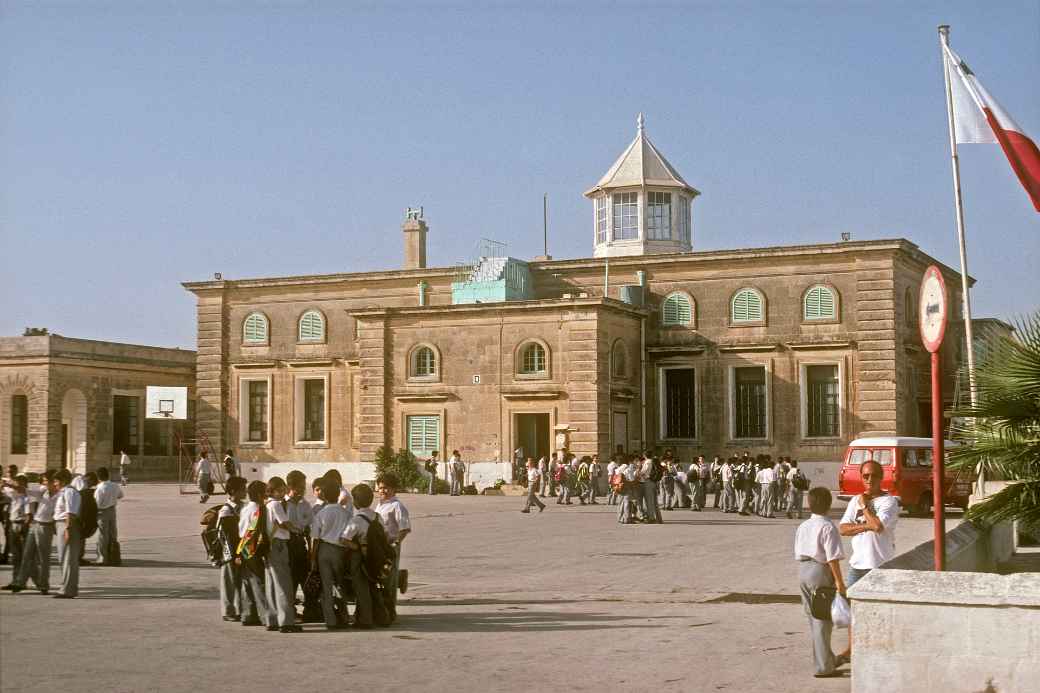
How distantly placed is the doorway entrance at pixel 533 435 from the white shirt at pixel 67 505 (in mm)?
26911

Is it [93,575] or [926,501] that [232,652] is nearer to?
[93,575]

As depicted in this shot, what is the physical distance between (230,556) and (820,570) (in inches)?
232

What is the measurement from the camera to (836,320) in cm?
4097

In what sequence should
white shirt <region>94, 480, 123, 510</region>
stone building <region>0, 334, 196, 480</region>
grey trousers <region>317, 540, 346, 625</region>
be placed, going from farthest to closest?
stone building <region>0, 334, 196, 480</region>
white shirt <region>94, 480, 123, 510</region>
grey trousers <region>317, 540, 346, 625</region>

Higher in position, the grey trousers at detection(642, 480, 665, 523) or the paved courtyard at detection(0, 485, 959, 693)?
the grey trousers at detection(642, 480, 665, 523)

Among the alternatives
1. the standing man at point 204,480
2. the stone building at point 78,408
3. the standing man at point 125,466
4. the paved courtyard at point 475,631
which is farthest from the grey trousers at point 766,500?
the stone building at point 78,408

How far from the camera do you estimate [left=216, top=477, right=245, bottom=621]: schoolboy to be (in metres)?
12.8

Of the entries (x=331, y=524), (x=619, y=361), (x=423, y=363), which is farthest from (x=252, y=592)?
(x=423, y=363)

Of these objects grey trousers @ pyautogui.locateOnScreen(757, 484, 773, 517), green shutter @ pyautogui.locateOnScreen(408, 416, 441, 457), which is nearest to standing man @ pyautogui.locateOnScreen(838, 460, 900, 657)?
grey trousers @ pyautogui.locateOnScreen(757, 484, 773, 517)

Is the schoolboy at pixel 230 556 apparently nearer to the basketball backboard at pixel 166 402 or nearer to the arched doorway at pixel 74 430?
the basketball backboard at pixel 166 402

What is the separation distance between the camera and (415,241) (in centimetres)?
5031

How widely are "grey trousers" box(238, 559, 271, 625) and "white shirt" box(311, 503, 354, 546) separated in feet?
2.22

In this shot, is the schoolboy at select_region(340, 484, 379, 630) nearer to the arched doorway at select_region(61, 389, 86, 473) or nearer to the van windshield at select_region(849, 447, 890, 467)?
the van windshield at select_region(849, 447, 890, 467)

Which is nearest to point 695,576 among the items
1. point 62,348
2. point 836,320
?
point 836,320
